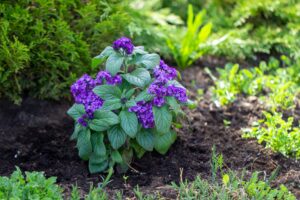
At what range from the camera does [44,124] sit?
4.29 m

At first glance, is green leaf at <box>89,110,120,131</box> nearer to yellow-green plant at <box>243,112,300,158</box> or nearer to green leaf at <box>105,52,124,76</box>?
green leaf at <box>105,52,124,76</box>

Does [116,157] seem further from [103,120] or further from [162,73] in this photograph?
[162,73]

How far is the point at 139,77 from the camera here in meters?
3.51

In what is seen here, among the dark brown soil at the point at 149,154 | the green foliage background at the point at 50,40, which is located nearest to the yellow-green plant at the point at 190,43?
the dark brown soil at the point at 149,154

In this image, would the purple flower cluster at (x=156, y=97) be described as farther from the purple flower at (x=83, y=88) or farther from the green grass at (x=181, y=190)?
the green grass at (x=181, y=190)

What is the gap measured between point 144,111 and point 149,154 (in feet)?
1.64

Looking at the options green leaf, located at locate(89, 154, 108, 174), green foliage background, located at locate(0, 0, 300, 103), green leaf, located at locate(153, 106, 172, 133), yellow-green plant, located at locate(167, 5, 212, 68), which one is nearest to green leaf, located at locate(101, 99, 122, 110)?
green leaf, located at locate(153, 106, 172, 133)

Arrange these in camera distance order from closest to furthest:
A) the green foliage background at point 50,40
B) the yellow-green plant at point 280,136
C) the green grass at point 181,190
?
1. the green grass at point 181,190
2. the yellow-green plant at point 280,136
3. the green foliage background at point 50,40

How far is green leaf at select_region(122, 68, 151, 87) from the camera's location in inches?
137

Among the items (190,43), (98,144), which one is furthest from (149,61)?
(190,43)

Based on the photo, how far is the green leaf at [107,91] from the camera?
3518mm

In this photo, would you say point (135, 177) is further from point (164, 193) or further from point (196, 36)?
point (196, 36)

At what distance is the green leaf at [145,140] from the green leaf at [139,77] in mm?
306

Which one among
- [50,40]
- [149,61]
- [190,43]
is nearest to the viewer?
[149,61]
